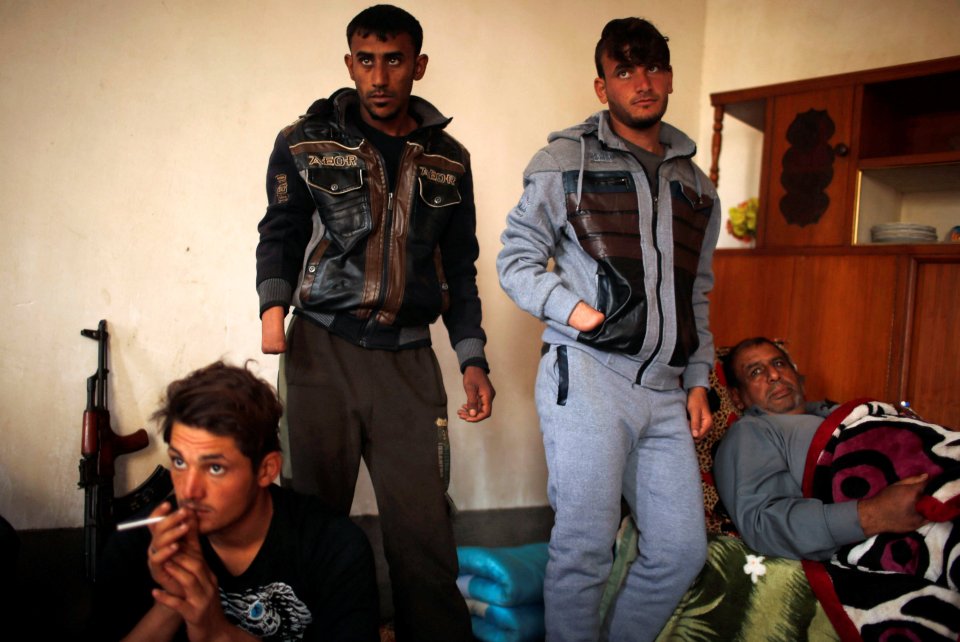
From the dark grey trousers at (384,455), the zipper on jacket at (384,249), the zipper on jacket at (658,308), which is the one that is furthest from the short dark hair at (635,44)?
the dark grey trousers at (384,455)

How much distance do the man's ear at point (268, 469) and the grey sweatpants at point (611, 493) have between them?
0.67 m

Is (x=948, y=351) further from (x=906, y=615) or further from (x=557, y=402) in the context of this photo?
(x=557, y=402)

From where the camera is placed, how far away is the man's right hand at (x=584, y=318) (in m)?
1.77

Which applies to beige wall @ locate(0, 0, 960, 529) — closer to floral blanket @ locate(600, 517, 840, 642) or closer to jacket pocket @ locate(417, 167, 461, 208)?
jacket pocket @ locate(417, 167, 461, 208)

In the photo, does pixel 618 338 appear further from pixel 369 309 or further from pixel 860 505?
pixel 860 505

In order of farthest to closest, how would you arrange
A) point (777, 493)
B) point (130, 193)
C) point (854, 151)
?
point (854, 151)
point (130, 193)
point (777, 493)

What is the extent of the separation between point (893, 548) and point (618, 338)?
0.85 m

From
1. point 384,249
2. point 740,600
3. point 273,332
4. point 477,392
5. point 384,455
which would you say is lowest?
point 740,600

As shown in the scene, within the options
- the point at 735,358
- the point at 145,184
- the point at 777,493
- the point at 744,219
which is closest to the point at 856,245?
the point at 744,219

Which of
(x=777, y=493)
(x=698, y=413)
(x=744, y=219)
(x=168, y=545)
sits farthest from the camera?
(x=744, y=219)

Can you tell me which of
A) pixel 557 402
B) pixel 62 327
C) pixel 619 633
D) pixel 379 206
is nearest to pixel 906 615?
pixel 619 633

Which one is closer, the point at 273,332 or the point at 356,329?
the point at 273,332

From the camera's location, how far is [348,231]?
183 cm

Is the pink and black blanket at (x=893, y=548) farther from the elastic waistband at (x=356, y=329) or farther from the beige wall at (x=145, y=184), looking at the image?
the beige wall at (x=145, y=184)
